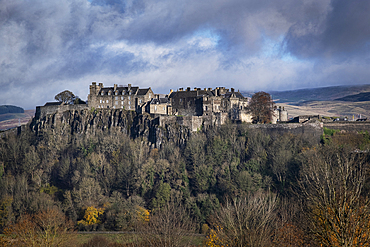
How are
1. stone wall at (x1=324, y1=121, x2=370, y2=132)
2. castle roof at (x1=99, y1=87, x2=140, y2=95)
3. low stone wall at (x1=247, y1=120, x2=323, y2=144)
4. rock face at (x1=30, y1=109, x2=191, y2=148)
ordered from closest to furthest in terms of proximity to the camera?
1. stone wall at (x1=324, y1=121, x2=370, y2=132)
2. low stone wall at (x1=247, y1=120, x2=323, y2=144)
3. rock face at (x1=30, y1=109, x2=191, y2=148)
4. castle roof at (x1=99, y1=87, x2=140, y2=95)

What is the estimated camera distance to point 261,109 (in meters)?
63.8

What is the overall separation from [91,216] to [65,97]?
29940 mm

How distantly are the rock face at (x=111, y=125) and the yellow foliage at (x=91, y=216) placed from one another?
53.4 ft

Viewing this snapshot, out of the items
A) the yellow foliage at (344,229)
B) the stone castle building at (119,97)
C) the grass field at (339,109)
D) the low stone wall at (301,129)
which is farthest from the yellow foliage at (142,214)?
the grass field at (339,109)

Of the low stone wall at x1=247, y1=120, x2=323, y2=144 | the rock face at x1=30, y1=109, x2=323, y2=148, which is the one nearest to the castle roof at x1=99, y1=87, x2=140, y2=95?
the rock face at x1=30, y1=109, x2=323, y2=148

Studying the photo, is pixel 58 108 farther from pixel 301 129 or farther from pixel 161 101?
pixel 301 129

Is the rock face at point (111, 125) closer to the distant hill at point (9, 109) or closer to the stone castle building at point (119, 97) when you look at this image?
the stone castle building at point (119, 97)

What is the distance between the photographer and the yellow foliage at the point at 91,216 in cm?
4847

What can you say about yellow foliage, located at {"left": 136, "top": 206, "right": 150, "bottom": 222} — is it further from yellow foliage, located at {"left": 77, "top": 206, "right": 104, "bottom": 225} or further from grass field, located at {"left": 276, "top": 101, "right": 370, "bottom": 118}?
grass field, located at {"left": 276, "top": 101, "right": 370, "bottom": 118}

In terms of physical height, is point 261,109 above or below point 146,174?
above

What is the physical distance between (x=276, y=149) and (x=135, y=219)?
24331 millimetres

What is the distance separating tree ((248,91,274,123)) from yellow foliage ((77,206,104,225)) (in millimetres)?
30254

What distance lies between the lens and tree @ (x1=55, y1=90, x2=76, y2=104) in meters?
70.8

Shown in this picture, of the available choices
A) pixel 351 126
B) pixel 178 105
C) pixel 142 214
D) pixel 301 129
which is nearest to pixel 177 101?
pixel 178 105
